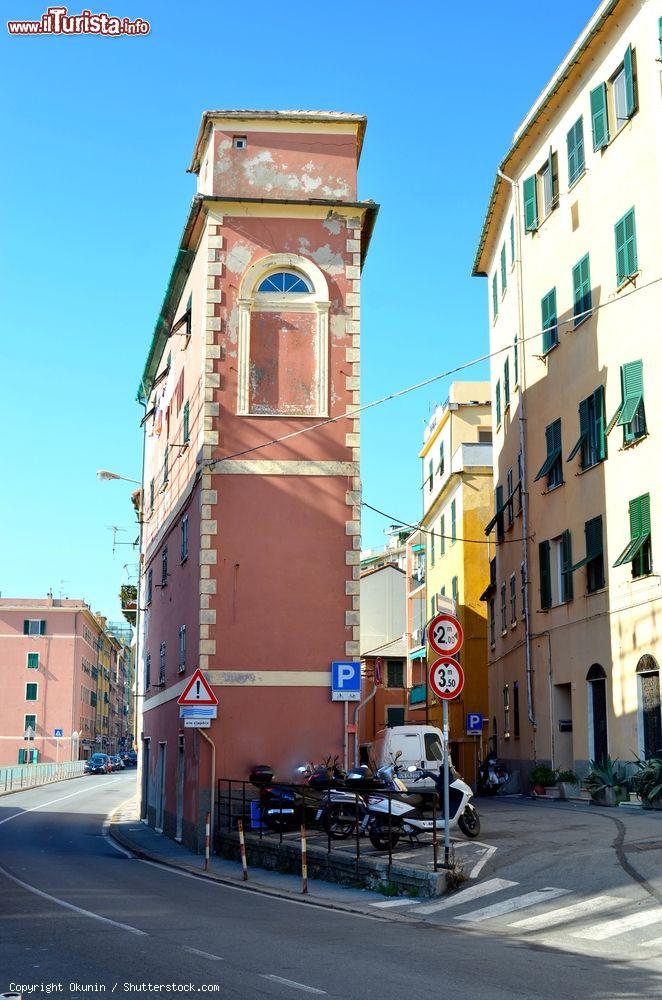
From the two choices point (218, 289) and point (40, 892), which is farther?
point (218, 289)

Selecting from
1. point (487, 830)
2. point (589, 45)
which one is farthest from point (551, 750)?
point (589, 45)

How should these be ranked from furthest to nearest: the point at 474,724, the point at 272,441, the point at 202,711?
the point at 474,724
the point at 272,441
the point at 202,711

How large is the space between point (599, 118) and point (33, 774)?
56951 mm

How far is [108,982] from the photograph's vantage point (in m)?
8.39

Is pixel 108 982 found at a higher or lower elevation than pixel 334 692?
lower

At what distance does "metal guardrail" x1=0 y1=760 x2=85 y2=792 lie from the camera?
6569 centimetres

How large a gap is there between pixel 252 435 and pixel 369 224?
17.9ft

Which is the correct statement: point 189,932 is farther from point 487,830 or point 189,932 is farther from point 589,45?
point 589,45

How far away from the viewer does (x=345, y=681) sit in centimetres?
2362

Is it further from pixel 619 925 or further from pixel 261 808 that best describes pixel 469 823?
pixel 619 925

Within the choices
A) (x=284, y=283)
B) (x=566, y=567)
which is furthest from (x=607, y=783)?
(x=284, y=283)

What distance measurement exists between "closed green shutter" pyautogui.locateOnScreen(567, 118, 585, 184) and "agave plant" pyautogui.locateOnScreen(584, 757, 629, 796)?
13.7m

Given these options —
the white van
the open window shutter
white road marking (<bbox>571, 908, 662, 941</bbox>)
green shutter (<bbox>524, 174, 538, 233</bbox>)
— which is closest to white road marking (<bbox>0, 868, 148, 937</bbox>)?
white road marking (<bbox>571, 908, 662, 941</bbox>)

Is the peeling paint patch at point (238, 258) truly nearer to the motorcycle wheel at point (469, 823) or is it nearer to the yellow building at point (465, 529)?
the motorcycle wheel at point (469, 823)
